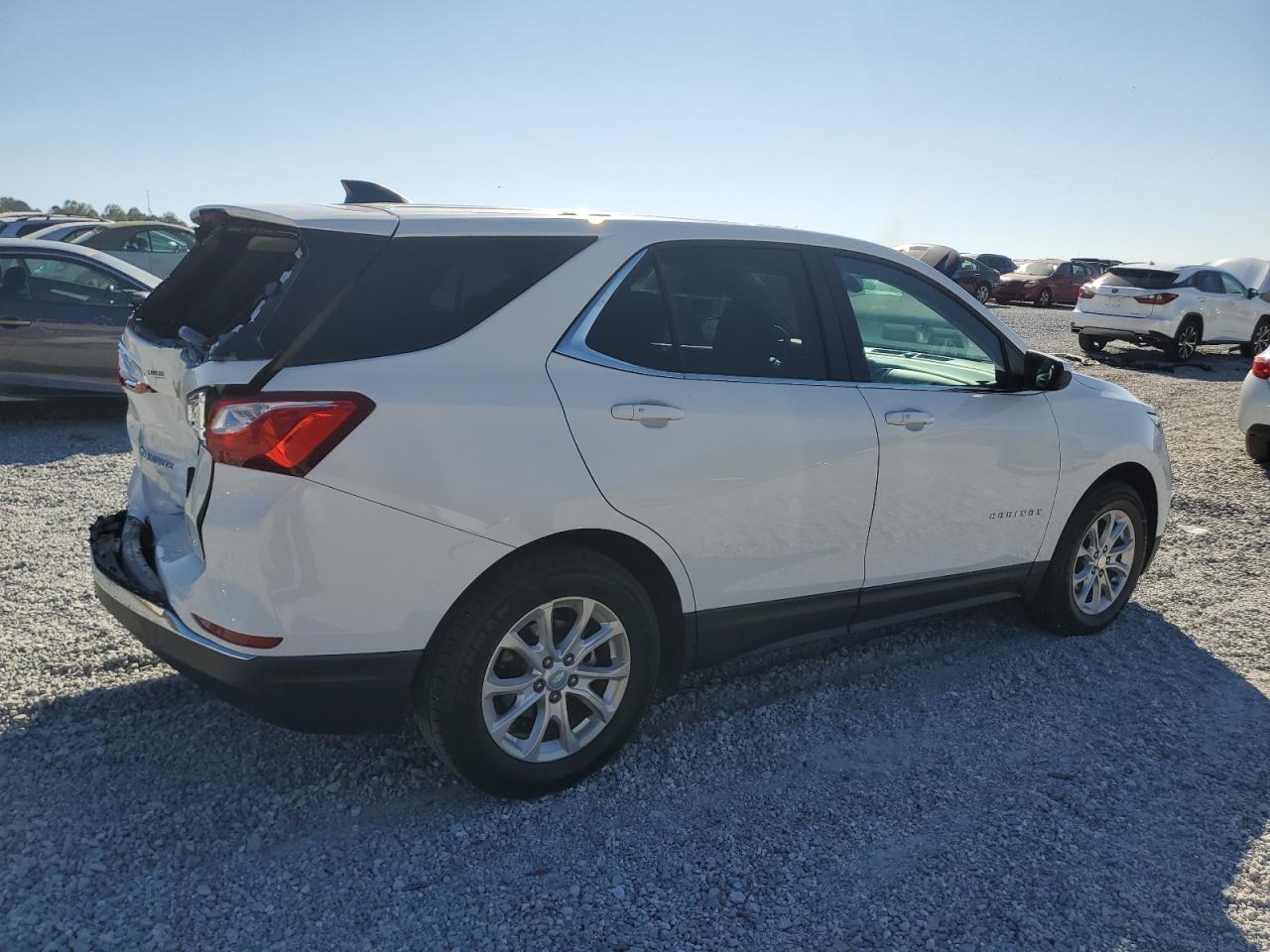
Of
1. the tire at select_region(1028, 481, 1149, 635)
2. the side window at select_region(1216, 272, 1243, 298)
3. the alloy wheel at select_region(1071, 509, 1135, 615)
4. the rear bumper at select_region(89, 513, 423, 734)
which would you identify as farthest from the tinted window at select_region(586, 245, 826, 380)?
the side window at select_region(1216, 272, 1243, 298)

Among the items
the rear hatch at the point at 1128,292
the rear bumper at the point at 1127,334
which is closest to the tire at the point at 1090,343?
the rear bumper at the point at 1127,334

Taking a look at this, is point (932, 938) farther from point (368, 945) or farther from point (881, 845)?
point (368, 945)

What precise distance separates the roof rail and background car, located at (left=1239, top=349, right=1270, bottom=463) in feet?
23.4

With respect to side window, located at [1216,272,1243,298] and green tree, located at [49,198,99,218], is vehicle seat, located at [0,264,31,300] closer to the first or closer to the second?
side window, located at [1216,272,1243,298]

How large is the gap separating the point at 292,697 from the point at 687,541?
4.15 feet

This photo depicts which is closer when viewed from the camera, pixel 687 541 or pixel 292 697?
pixel 292 697

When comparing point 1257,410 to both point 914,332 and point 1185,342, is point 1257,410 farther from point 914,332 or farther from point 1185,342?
point 1185,342

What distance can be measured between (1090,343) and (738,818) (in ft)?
55.0

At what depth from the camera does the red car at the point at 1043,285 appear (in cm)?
3061

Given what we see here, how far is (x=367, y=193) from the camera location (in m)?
3.62

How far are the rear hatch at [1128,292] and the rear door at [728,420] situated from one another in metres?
14.8

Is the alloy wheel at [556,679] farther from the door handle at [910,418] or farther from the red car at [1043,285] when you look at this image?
the red car at [1043,285]

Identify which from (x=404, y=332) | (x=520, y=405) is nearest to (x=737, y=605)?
(x=520, y=405)

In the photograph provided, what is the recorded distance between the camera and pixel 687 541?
3.24m
